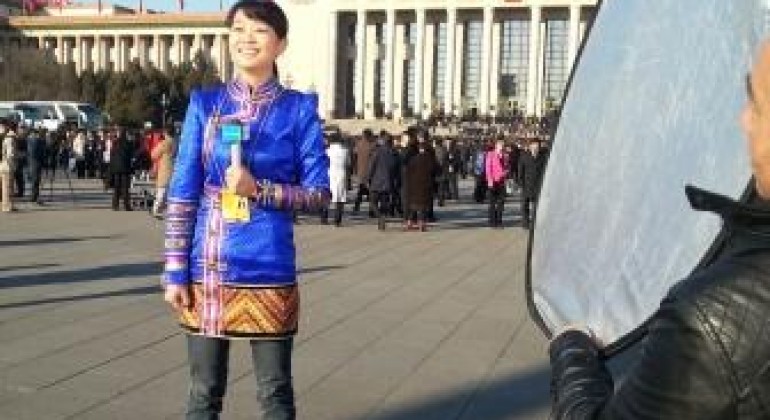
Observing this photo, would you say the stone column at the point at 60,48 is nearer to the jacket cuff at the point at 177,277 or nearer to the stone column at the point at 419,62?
the stone column at the point at 419,62

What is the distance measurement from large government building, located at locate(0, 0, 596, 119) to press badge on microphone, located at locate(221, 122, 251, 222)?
80.4 m

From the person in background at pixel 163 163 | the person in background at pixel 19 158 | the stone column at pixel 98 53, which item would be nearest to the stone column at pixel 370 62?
the stone column at pixel 98 53

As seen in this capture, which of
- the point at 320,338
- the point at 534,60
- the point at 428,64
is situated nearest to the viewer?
the point at 320,338

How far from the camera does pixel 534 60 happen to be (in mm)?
88562

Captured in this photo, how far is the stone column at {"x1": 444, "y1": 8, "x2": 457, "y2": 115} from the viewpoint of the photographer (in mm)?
90000

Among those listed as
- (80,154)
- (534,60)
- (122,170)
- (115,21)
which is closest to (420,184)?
(122,170)

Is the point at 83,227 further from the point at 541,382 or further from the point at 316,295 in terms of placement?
the point at 541,382

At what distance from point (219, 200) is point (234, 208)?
2.3 inches

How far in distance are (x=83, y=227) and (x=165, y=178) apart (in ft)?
6.51

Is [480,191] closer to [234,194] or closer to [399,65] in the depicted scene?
[234,194]

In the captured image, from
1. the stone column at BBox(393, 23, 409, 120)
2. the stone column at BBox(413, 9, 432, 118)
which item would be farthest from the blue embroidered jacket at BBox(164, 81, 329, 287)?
the stone column at BBox(393, 23, 409, 120)

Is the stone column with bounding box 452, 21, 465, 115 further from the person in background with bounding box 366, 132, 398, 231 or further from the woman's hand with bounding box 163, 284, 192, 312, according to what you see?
the woman's hand with bounding box 163, 284, 192, 312

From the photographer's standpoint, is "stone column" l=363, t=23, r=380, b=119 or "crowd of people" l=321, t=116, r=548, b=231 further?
"stone column" l=363, t=23, r=380, b=119

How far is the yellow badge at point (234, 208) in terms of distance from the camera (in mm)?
3127
